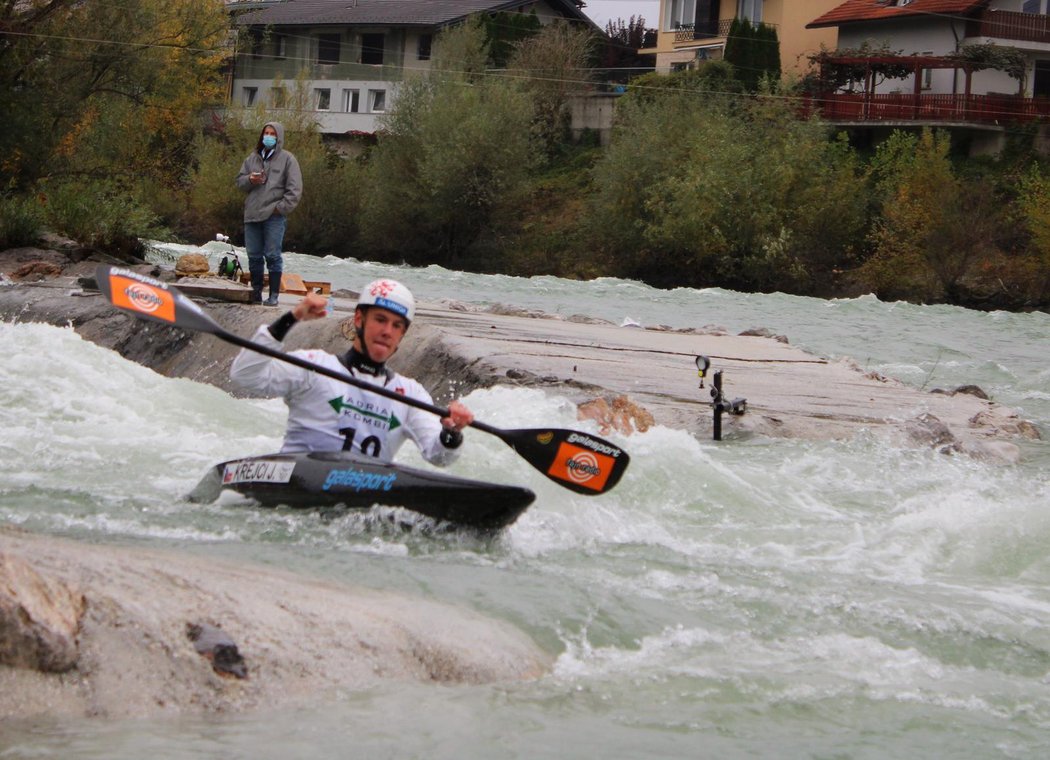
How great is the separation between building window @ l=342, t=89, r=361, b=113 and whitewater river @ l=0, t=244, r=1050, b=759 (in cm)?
4955

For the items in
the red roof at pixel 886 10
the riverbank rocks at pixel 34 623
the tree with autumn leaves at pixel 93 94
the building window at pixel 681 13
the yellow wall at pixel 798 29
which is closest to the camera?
the riverbank rocks at pixel 34 623

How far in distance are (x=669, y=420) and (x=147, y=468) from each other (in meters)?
3.72

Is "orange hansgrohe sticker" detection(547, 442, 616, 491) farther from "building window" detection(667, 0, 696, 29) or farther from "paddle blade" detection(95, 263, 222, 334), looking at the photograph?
"building window" detection(667, 0, 696, 29)

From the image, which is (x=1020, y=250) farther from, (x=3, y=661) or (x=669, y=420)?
(x=3, y=661)

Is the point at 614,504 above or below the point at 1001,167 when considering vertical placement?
below

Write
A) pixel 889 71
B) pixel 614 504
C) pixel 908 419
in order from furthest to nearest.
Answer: pixel 889 71
pixel 908 419
pixel 614 504

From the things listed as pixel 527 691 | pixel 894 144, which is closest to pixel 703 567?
pixel 527 691

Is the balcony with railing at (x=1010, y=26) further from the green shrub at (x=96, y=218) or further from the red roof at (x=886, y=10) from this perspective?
the green shrub at (x=96, y=218)

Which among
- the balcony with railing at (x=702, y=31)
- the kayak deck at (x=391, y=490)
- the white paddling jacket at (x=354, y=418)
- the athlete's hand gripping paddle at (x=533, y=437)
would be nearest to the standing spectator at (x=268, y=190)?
the athlete's hand gripping paddle at (x=533, y=437)

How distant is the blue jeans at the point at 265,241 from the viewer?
42.8 ft

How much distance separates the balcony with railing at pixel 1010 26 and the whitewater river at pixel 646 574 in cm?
3698

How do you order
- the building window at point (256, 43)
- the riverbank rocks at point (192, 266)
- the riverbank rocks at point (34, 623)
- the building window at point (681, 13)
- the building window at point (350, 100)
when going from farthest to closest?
1. the building window at point (256, 43)
2. the building window at point (350, 100)
3. the building window at point (681, 13)
4. the riverbank rocks at point (192, 266)
5. the riverbank rocks at point (34, 623)

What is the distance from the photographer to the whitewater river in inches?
165

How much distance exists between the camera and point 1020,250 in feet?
120
